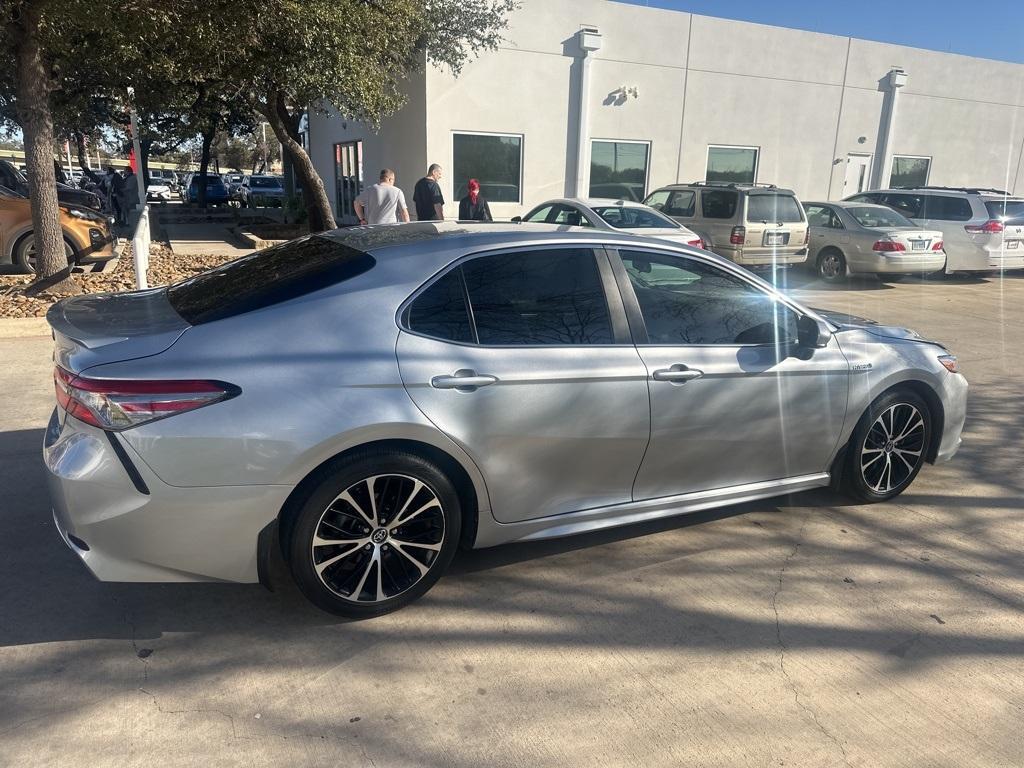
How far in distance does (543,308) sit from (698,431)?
98 centimetres

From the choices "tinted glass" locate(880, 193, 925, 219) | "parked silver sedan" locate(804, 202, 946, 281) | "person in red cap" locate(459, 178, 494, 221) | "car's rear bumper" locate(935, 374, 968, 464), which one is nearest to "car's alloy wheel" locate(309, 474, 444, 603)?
"car's rear bumper" locate(935, 374, 968, 464)

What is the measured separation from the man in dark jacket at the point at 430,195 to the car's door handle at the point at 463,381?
27.3 ft

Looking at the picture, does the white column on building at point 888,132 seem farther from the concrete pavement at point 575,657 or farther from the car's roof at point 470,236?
the car's roof at point 470,236

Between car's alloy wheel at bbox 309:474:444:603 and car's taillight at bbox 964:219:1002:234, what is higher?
car's taillight at bbox 964:219:1002:234

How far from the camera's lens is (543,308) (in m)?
3.51

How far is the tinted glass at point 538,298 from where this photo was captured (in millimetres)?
3379

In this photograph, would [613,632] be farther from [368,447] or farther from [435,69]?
[435,69]

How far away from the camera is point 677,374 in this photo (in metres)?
3.61

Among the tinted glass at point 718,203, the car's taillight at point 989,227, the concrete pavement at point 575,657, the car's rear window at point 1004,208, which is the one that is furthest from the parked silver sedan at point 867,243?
the concrete pavement at point 575,657

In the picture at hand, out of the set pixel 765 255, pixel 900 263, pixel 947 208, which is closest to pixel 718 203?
pixel 765 255

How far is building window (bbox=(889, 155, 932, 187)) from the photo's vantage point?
2272cm

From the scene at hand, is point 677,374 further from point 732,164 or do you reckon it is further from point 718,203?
point 732,164

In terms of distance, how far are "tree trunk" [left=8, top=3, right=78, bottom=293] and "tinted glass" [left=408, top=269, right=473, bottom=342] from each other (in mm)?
7960

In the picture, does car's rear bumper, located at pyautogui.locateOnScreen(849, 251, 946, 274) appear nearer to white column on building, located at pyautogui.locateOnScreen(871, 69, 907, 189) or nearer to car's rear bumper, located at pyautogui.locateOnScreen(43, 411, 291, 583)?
white column on building, located at pyautogui.locateOnScreen(871, 69, 907, 189)
